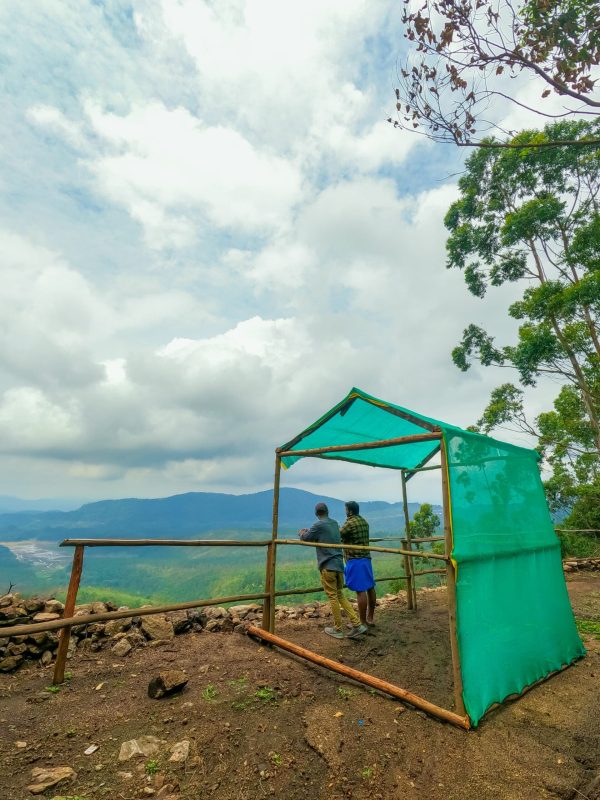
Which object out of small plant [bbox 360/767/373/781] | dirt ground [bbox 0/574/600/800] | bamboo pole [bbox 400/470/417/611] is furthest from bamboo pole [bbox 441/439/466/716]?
bamboo pole [bbox 400/470/417/611]

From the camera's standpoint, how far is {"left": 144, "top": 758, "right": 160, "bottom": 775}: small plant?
2.56 meters

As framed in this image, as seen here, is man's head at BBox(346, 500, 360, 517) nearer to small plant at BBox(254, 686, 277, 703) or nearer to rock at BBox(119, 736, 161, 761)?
small plant at BBox(254, 686, 277, 703)

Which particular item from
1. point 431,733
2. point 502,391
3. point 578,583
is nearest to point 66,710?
point 431,733

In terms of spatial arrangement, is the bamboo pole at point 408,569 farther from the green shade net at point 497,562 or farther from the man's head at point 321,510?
the green shade net at point 497,562

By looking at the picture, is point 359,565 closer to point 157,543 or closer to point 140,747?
point 157,543

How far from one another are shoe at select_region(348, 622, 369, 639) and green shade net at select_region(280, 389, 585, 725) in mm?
2185

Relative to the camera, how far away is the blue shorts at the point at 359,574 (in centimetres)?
547

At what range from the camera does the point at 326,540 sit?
18.3 feet

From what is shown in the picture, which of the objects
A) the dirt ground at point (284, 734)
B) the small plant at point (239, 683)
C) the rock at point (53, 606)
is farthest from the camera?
the rock at point (53, 606)

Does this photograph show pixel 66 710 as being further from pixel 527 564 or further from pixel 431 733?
pixel 527 564

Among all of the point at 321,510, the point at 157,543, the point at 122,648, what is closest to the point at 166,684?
the point at 157,543

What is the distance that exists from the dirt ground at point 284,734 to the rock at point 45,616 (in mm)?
540

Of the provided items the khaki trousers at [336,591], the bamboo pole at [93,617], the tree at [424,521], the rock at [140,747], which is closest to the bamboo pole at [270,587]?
the bamboo pole at [93,617]

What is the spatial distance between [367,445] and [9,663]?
14.3ft
